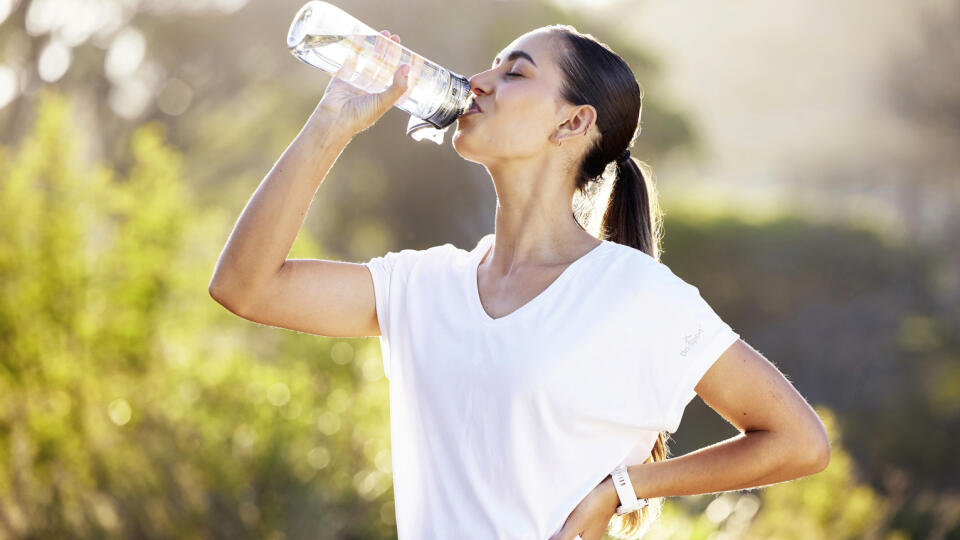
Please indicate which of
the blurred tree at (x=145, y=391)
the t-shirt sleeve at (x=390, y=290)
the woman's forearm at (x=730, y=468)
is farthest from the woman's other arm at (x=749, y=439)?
the blurred tree at (x=145, y=391)

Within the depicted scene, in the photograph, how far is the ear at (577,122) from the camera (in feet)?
4.92

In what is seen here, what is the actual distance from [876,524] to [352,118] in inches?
115

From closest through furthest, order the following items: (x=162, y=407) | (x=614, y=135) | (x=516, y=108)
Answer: (x=516, y=108), (x=614, y=135), (x=162, y=407)

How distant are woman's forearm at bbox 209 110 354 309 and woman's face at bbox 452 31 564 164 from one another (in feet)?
0.68

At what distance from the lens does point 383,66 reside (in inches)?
58.1

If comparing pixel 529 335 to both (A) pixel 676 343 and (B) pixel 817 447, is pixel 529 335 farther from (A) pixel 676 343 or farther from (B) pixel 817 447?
(B) pixel 817 447

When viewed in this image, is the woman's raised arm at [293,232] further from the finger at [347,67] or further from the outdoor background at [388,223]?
the outdoor background at [388,223]

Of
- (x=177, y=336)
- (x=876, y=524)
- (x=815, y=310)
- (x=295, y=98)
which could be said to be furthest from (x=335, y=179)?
(x=876, y=524)

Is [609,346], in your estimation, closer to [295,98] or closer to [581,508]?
[581,508]

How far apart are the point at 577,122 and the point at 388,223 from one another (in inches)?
344

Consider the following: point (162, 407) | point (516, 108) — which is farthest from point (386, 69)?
point (162, 407)

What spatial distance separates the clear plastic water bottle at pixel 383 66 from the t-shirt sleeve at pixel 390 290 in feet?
0.65

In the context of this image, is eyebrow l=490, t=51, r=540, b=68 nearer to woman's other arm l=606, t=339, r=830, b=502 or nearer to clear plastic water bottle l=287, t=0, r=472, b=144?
clear plastic water bottle l=287, t=0, r=472, b=144

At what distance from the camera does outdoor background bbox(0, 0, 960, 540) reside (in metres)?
3.56
